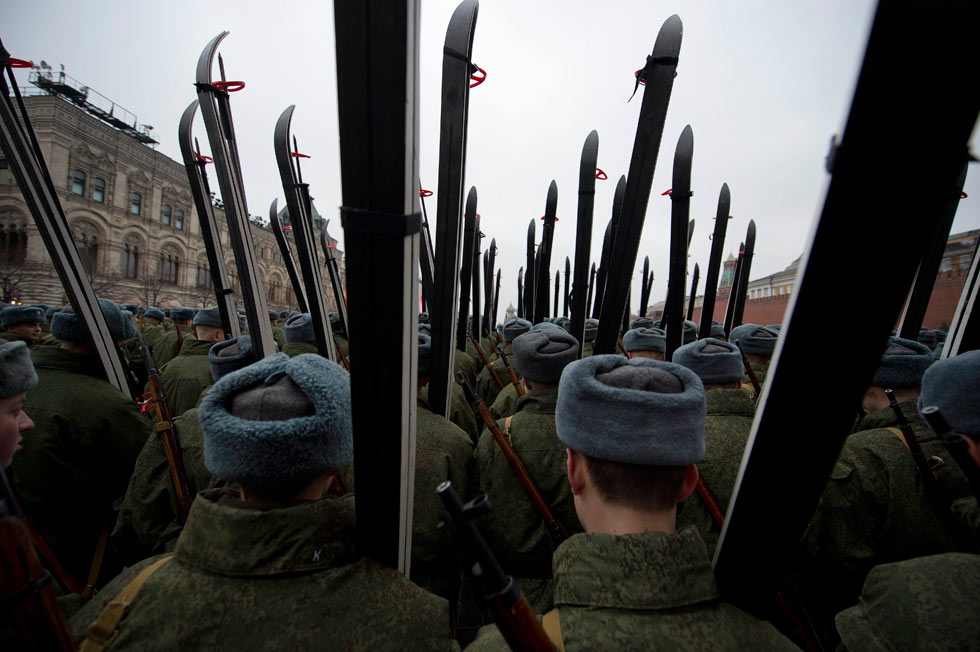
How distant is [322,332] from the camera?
3367 mm

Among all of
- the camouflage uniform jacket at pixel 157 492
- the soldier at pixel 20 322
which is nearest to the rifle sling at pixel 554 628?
the camouflage uniform jacket at pixel 157 492

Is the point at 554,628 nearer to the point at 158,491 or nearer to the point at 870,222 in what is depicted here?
the point at 870,222

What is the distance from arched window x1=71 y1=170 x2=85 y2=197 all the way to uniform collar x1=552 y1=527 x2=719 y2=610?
112ft

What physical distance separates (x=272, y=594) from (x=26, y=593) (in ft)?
1.45

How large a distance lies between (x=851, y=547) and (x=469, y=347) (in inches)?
240

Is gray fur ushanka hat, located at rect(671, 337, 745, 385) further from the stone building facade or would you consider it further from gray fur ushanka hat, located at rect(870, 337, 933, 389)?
the stone building facade

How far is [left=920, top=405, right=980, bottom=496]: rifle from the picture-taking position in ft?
3.69

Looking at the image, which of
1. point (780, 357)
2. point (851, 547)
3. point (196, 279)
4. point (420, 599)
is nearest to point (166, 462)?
point (420, 599)

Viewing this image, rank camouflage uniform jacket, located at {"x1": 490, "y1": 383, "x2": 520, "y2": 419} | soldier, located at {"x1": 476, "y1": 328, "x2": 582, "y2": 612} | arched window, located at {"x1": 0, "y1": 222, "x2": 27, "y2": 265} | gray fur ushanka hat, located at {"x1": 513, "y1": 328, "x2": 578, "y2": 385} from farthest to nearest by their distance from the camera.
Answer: arched window, located at {"x1": 0, "y1": 222, "x2": 27, "y2": 265}, camouflage uniform jacket, located at {"x1": 490, "y1": 383, "x2": 520, "y2": 419}, gray fur ushanka hat, located at {"x1": 513, "y1": 328, "x2": 578, "y2": 385}, soldier, located at {"x1": 476, "y1": 328, "x2": 582, "y2": 612}

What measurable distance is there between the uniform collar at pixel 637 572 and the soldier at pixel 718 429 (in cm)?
98

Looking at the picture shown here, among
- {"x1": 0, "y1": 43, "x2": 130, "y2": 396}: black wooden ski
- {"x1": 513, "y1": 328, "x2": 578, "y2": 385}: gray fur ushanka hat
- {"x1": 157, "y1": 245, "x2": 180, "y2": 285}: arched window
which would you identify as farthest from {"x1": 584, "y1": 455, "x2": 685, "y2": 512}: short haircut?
{"x1": 157, "y1": 245, "x2": 180, "y2": 285}: arched window

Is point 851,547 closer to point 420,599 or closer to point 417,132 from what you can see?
point 420,599

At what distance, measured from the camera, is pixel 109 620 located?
3.29 feet

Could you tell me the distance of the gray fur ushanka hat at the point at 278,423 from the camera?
3.59ft
